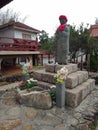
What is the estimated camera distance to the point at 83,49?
446 inches

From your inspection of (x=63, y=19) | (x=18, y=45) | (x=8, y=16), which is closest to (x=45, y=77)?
(x=63, y=19)

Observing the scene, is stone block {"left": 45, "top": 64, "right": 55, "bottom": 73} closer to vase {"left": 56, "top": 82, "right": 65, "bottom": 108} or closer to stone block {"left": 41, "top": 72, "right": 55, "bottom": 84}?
stone block {"left": 41, "top": 72, "right": 55, "bottom": 84}

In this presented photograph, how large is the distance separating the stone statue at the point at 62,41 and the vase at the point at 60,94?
4.55ft

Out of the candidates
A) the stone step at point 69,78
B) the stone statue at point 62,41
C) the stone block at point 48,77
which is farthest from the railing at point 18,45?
the stone statue at point 62,41

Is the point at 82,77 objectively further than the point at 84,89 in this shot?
Yes

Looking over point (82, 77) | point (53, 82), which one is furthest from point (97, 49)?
point (53, 82)

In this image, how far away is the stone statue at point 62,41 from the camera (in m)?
4.92

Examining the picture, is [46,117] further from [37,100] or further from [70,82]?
[70,82]

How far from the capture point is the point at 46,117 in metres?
3.60

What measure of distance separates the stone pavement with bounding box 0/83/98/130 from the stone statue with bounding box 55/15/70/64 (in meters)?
1.71

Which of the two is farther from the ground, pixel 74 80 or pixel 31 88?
pixel 74 80

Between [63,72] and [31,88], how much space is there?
1369 millimetres

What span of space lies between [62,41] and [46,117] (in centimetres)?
261

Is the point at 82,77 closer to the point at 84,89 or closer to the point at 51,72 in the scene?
Answer: the point at 84,89
